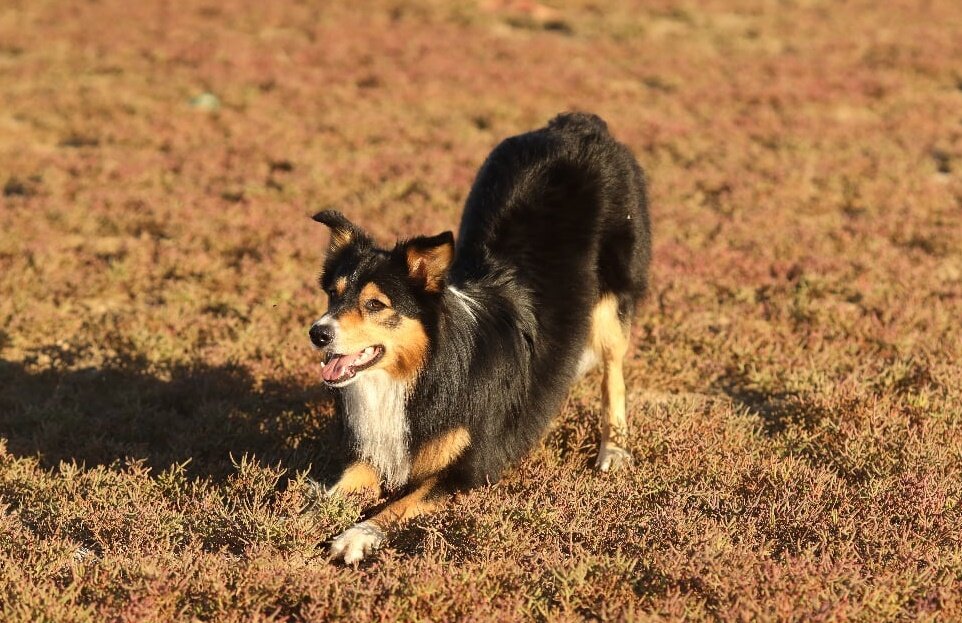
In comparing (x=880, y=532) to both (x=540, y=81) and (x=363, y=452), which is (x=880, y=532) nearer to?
(x=363, y=452)

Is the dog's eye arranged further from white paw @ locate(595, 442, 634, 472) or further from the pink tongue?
white paw @ locate(595, 442, 634, 472)

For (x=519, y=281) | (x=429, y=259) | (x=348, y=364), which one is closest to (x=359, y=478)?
(x=348, y=364)

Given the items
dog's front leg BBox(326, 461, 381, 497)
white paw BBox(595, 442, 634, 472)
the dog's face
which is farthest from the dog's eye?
white paw BBox(595, 442, 634, 472)

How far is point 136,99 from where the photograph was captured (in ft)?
49.7

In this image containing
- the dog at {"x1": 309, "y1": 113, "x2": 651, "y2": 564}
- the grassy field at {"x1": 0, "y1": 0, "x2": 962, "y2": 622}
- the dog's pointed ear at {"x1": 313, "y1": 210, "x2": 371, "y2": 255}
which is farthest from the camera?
the dog's pointed ear at {"x1": 313, "y1": 210, "x2": 371, "y2": 255}

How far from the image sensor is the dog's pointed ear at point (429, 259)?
183 inches

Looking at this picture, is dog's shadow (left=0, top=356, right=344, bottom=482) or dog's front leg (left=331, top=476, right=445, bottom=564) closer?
dog's front leg (left=331, top=476, right=445, bottom=564)

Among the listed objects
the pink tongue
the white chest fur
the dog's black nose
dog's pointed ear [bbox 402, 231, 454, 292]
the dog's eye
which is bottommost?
the white chest fur

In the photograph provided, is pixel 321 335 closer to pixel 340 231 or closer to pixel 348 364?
pixel 348 364

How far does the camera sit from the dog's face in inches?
181

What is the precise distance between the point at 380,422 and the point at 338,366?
1.33ft

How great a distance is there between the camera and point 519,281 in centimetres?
566

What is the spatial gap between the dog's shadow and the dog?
0.73 m

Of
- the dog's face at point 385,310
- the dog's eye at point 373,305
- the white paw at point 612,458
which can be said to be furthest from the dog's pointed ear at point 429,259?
the white paw at point 612,458
